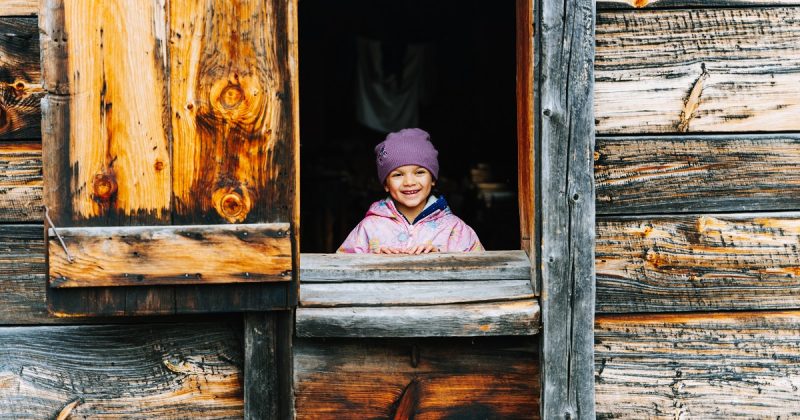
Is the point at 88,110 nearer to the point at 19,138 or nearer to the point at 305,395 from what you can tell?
the point at 19,138

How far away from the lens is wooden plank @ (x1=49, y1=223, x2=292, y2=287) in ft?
6.51

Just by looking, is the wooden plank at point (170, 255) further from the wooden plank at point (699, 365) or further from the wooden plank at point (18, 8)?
the wooden plank at point (699, 365)

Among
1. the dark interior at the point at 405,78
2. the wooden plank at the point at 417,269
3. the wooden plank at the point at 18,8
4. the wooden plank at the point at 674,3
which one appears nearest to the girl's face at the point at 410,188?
the wooden plank at the point at 417,269

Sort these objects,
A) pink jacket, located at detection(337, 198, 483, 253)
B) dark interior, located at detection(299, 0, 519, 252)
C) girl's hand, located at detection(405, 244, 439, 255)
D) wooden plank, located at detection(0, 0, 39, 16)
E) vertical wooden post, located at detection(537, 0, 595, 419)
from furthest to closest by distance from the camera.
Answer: dark interior, located at detection(299, 0, 519, 252)
pink jacket, located at detection(337, 198, 483, 253)
girl's hand, located at detection(405, 244, 439, 255)
wooden plank, located at detection(0, 0, 39, 16)
vertical wooden post, located at detection(537, 0, 595, 419)

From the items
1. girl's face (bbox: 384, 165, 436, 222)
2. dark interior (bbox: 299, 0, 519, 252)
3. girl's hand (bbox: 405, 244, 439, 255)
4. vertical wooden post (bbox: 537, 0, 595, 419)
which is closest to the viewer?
vertical wooden post (bbox: 537, 0, 595, 419)

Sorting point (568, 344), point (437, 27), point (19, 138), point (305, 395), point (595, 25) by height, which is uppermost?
point (437, 27)

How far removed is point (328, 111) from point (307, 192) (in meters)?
2.15

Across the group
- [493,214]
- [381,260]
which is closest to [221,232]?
[381,260]

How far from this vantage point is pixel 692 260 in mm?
2277

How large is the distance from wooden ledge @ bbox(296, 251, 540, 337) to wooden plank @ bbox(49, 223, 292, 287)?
0.64ft

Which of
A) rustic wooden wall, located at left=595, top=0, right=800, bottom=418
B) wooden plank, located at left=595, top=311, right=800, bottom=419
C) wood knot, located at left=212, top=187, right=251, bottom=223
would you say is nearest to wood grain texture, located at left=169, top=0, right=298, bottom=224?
wood knot, located at left=212, top=187, right=251, bottom=223

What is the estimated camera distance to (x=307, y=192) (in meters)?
6.83

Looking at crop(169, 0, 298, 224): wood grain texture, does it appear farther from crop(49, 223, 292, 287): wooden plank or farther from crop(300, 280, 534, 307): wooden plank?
crop(300, 280, 534, 307): wooden plank

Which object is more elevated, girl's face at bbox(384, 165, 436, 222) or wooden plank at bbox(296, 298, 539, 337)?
girl's face at bbox(384, 165, 436, 222)
